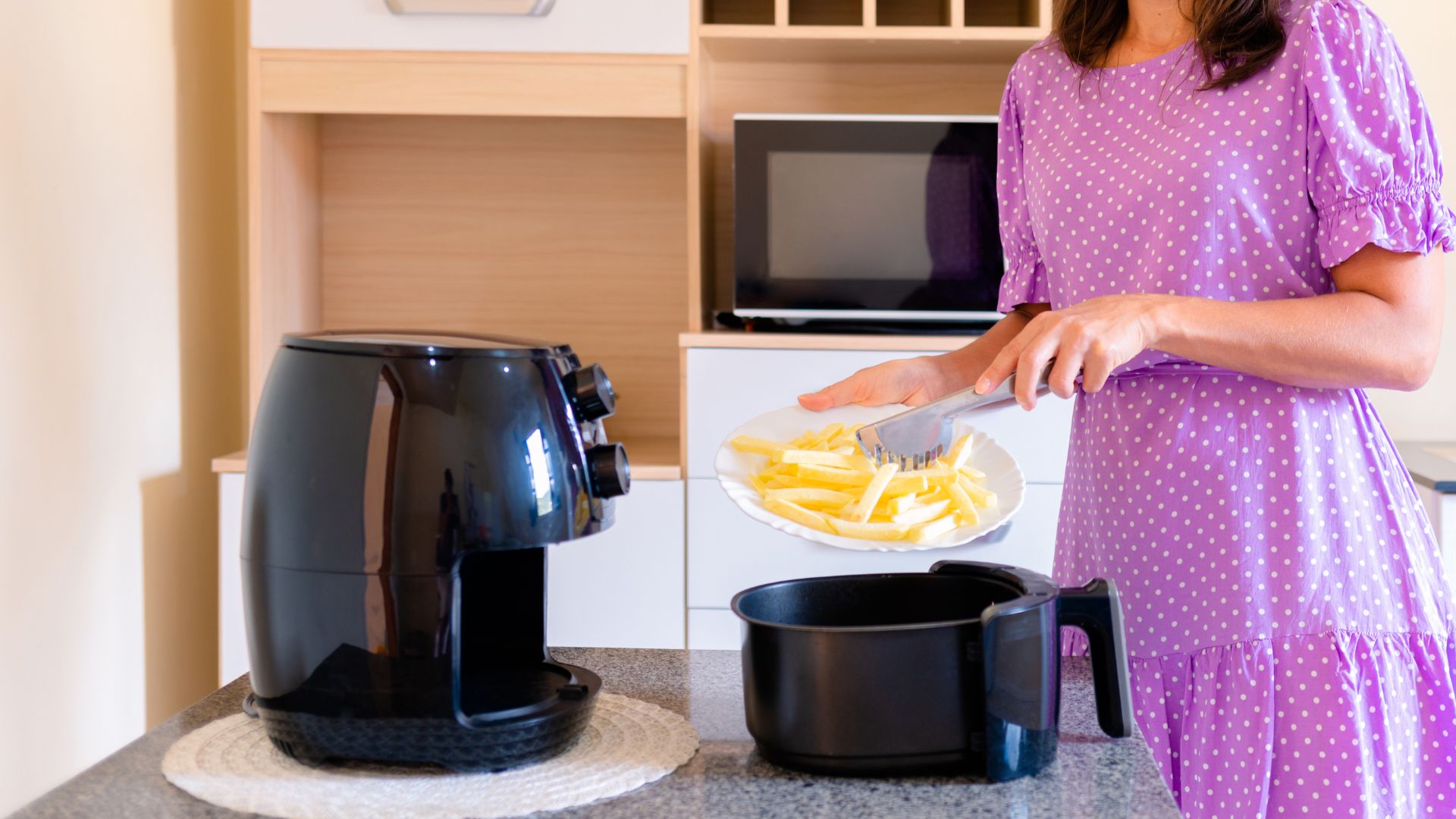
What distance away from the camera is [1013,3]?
223cm

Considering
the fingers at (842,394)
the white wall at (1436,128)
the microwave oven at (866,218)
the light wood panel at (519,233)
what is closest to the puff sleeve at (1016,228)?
Result: the fingers at (842,394)

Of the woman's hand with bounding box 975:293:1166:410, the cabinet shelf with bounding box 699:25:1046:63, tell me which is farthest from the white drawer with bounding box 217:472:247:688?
the woman's hand with bounding box 975:293:1166:410

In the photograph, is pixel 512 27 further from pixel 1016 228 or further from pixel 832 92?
pixel 1016 228

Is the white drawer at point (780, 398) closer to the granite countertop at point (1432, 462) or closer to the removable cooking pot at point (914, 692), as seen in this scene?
the granite countertop at point (1432, 462)

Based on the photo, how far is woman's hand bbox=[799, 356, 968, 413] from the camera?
0.92 meters

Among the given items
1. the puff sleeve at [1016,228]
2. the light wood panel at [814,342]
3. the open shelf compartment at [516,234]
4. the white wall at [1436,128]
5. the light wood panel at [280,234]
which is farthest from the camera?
the open shelf compartment at [516,234]

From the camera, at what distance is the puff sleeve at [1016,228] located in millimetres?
1123

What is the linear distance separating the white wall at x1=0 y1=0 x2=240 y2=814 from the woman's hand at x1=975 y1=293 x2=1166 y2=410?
141 cm

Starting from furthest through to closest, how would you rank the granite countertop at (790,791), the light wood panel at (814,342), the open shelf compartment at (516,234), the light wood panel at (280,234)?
the open shelf compartment at (516,234)
the light wood panel at (280,234)
the light wood panel at (814,342)
the granite countertop at (790,791)

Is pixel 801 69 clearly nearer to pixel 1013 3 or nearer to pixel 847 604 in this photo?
pixel 1013 3

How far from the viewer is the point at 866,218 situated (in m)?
1.96

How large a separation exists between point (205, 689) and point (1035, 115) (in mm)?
1814

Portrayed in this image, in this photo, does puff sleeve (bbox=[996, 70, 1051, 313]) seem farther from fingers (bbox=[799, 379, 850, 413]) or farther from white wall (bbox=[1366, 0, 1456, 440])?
white wall (bbox=[1366, 0, 1456, 440])

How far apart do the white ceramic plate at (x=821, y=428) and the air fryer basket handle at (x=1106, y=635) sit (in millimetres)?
100
